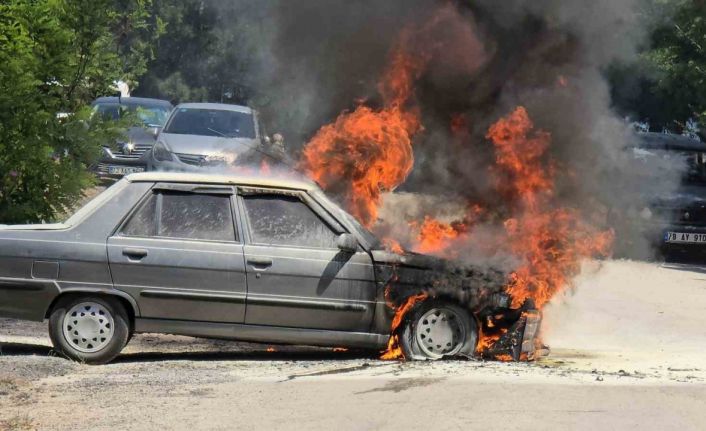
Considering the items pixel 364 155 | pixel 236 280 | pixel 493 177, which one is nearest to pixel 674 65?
pixel 493 177

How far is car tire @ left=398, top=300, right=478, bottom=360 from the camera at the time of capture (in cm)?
907

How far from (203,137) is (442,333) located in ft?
39.2

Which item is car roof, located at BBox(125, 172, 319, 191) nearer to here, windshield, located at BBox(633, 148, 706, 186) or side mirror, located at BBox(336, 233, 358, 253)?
side mirror, located at BBox(336, 233, 358, 253)

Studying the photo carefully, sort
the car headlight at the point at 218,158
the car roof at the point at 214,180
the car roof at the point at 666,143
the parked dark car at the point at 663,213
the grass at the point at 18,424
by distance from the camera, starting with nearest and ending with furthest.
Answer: the grass at the point at 18,424 < the car roof at the point at 214,180 < the car headlight at the point at 218,158 < the parked dark car at the point at 663,213 < the car roof at the point at 666,143

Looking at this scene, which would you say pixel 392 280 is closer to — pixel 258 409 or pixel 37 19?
pixel 258 409

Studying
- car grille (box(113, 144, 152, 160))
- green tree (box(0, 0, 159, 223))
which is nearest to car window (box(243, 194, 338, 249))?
green tree (box(0, 0, 159, 223))

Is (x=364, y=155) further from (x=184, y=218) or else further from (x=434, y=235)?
(x=184, y=218)

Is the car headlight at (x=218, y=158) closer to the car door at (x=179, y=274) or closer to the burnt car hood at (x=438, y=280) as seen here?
the car door at (x=179, y=274)

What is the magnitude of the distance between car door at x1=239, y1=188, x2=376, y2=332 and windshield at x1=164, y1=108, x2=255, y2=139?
11.8m

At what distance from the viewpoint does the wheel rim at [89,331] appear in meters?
8.83

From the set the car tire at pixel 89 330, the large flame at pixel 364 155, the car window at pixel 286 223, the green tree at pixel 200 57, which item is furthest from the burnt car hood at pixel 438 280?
the green tree at pixel 200 57

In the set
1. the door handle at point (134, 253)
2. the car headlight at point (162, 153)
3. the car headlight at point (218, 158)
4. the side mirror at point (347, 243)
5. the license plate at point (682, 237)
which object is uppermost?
the car headlight at point (162, 153)

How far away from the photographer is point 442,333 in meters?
9.12

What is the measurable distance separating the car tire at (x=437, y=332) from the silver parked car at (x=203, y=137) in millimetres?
9120
